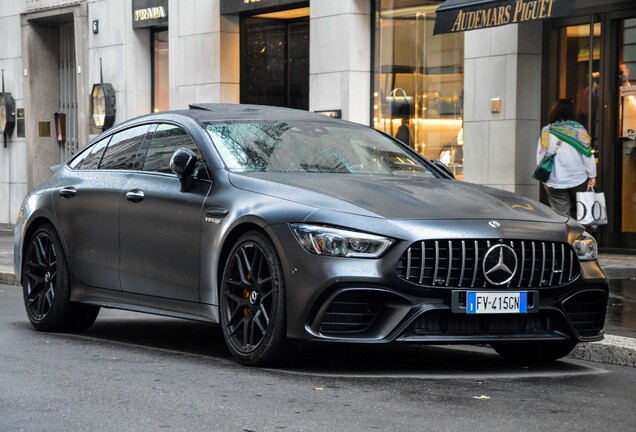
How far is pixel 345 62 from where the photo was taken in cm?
1938

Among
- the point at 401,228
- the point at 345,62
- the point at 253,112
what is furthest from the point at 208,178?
the point at 345,62

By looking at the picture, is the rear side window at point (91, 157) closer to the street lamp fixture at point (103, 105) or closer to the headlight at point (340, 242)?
the headlight at point (340, 242)

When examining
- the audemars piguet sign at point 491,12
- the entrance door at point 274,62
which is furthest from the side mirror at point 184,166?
the entrance door at point 274,62

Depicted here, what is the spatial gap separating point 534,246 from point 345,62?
481 inches

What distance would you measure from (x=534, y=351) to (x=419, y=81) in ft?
35.6

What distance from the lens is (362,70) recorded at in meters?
19.4

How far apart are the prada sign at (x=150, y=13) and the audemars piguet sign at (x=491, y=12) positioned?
7.99 m

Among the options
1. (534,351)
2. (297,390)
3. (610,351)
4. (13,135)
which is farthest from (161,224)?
(13,135)

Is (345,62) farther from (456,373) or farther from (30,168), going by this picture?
(456,373)

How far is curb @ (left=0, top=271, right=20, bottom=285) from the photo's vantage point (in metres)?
14.0

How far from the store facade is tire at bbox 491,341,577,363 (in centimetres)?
681

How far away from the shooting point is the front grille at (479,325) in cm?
717

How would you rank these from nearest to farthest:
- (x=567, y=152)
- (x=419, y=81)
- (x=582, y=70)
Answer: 1. (x=567, y=152)
2. (x=582, y=70)
3. (x=419, y=81)

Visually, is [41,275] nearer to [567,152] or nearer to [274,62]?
[567,152]
